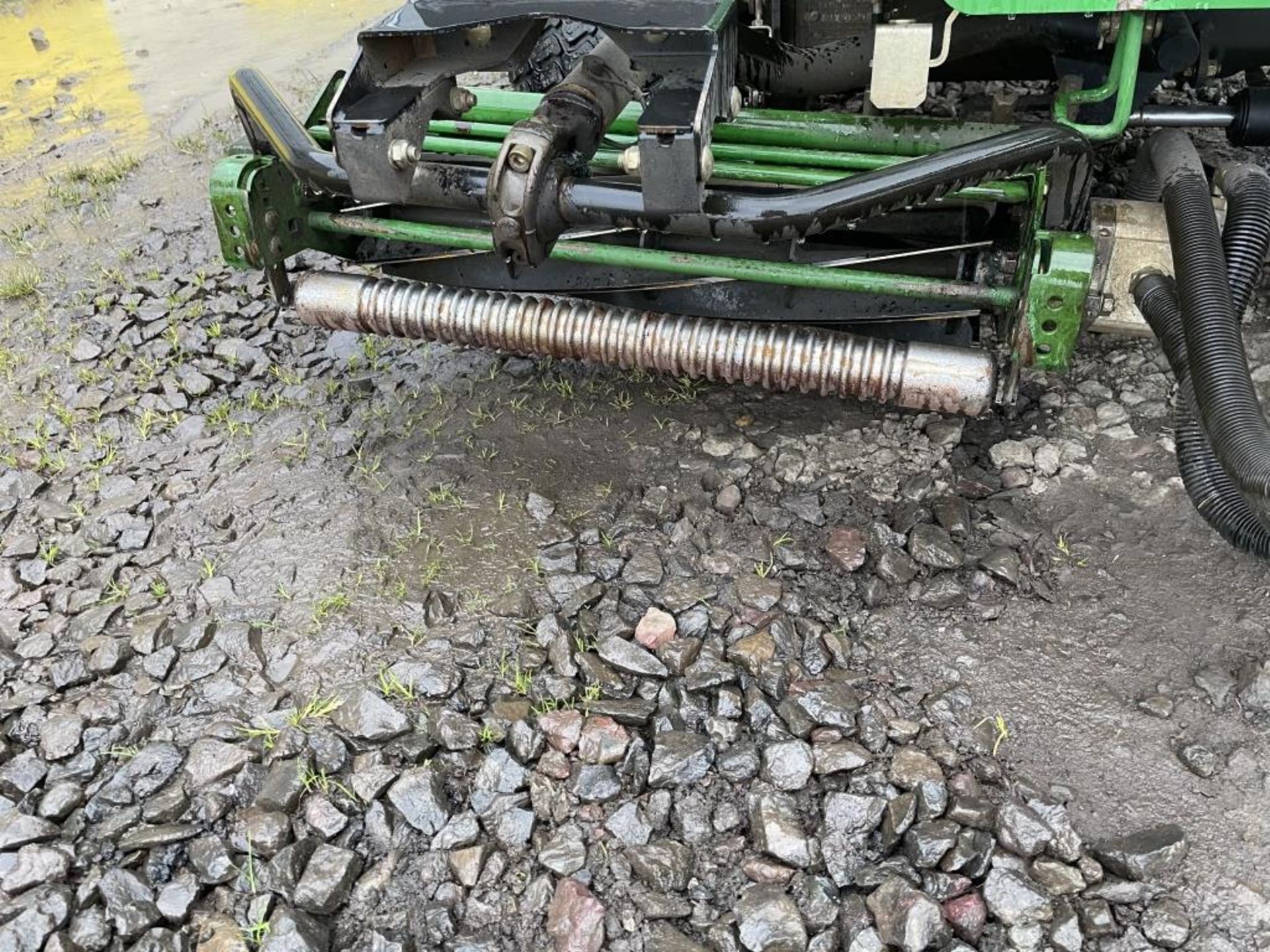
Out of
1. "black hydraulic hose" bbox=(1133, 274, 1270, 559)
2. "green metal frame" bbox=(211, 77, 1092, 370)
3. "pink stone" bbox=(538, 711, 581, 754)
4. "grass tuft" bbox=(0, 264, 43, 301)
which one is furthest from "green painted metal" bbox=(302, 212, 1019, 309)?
"grass tuft" bbox=(0, 264, 43, 301)

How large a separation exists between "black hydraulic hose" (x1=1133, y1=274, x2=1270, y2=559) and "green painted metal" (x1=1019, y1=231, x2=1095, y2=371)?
0.26m

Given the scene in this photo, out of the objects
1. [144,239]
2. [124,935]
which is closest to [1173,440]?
[124,935]

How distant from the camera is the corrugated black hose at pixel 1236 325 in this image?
2.32 meters

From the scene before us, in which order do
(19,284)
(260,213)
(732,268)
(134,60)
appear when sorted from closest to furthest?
1. (732,268)
2. (260,213)
3. (19,284)
4. (134,60)

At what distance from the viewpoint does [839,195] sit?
2230mm

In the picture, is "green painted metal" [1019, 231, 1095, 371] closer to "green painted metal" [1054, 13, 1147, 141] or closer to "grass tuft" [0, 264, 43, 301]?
"green painted metal" [1054, 13, 1147, 141]

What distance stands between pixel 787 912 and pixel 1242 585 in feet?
4.49

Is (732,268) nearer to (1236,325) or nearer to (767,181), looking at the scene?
(767,181)

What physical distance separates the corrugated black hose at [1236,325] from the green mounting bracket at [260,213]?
7.32 ft

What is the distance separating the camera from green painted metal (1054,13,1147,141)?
2365mm

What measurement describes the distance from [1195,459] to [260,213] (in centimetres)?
239

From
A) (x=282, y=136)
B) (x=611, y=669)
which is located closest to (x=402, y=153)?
(x=282, y=136)

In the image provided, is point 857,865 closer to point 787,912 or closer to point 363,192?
point 787,912

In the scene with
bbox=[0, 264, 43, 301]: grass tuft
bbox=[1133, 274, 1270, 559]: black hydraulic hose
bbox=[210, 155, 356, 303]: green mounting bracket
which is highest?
bbox=[210, 155, 356, 303]: green mounting bracket
